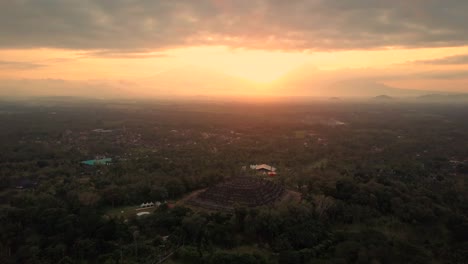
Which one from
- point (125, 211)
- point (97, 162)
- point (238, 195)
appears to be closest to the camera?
point (125, 211)

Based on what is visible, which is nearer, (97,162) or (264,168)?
(264,168)

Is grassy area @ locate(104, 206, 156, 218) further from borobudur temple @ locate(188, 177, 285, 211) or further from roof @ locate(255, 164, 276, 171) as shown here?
roof @ locate(255, 164, 276, 171)

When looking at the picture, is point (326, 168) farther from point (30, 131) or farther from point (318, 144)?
point (30, 131)

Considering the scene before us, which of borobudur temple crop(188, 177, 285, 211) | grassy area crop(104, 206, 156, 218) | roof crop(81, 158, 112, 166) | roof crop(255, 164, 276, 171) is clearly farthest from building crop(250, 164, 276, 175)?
roof crop(81, 158, 112, 166)

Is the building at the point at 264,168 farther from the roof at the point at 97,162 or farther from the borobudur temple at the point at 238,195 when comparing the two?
the roof at the point at 97,162

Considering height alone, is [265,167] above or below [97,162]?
below

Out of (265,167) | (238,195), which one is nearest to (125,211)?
(238,195)

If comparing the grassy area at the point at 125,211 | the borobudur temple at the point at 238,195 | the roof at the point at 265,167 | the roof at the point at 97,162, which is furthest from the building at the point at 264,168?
the roof at the point at 97,162

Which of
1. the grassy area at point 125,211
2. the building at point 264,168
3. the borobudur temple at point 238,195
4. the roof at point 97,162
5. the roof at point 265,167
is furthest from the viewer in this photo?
the roof at point 97,162

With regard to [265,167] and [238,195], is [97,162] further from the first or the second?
[238,195]
